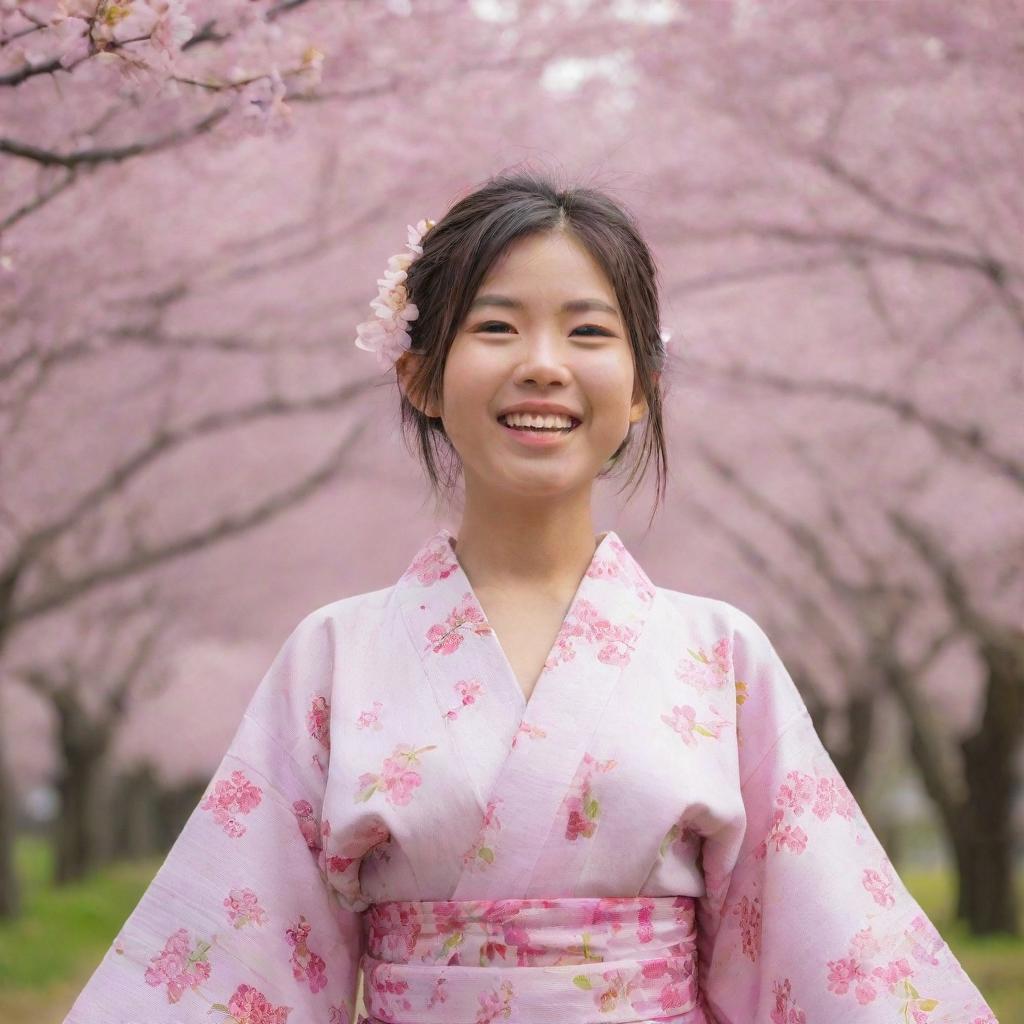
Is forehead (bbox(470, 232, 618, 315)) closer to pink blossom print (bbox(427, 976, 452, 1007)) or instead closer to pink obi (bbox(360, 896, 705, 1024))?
pink obi (bbox(360, 896, 705, 1024))

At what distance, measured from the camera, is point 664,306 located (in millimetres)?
10234

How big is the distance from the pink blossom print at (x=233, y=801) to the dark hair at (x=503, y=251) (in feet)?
2.23

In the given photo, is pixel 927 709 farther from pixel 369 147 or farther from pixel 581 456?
pixel 581 456

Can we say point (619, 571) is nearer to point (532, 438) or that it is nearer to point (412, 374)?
point (532, 438)

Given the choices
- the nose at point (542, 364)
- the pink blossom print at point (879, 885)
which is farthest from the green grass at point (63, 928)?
the nose at point (542, 364)

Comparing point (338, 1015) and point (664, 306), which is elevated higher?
point (664, 306)

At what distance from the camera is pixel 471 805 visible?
2.62m

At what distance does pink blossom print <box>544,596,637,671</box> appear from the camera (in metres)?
2.80

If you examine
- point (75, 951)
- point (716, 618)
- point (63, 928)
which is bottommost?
point (75, 951)

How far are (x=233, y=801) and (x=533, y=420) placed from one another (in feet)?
2.86

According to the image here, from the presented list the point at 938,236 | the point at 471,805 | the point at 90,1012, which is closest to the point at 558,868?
the point at 471,805

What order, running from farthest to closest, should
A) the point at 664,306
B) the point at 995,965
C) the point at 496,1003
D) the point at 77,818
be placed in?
the point at 77,818
the point at 995,965
the point at 664,306
the point at 496,1003

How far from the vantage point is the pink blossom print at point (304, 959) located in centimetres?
284

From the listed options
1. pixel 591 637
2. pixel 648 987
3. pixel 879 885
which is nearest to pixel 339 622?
pixel 591 637
